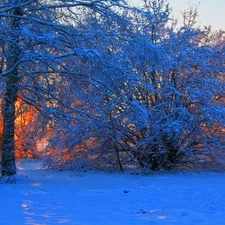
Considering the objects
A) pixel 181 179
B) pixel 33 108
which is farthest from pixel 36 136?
pixel 181 179

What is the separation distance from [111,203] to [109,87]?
11.6ft

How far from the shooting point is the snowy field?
5.91 metres

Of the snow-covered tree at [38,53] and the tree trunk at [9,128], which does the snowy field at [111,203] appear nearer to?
the tree trunk at [9,128]

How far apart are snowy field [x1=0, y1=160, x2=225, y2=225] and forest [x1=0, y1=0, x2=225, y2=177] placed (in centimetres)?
179

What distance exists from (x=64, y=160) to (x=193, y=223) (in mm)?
9250

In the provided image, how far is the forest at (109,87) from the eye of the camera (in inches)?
384

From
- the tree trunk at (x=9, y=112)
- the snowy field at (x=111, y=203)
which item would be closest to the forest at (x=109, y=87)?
the tree trunk at (x=9, y=112)

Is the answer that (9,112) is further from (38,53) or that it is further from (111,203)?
(111,203)

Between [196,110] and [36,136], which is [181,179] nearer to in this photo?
[196,110]

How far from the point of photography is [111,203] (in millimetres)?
7488

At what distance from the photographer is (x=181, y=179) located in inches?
458

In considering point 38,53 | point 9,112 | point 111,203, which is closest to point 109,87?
point 38,53

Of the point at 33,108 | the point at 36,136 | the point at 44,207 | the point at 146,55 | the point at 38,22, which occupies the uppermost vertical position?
the point at 38,22

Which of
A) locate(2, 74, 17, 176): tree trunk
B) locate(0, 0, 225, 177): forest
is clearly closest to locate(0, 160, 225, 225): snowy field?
locate(2, 74, 17, 176): tree trunk
